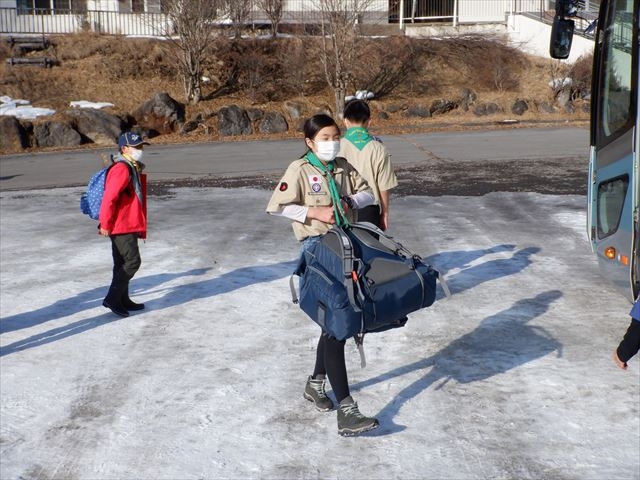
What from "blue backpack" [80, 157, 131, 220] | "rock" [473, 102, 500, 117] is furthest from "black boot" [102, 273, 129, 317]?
"rock" [473, 102, 500, 117]

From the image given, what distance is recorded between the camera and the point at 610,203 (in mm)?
7023

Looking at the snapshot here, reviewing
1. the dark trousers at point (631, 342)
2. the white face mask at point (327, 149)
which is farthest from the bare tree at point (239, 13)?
the dark trousers at point (631, 342)

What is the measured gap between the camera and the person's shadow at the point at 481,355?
5555 mm

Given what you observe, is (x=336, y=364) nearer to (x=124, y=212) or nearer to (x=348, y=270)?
(x=348, y=270)

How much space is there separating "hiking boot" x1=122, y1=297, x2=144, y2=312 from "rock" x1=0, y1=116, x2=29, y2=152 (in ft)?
59.5

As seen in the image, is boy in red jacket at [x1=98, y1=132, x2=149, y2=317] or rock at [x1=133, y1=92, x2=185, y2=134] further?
rock at [x1=133, y1=92, x2=185, y2=134]

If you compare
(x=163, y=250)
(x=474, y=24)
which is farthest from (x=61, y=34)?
(x=163, y=250)

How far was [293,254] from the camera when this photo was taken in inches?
376

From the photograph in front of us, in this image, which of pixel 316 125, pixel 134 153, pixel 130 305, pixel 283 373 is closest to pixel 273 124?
pixel 130 305

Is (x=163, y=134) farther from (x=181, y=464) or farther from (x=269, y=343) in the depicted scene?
(x=181, y=464)

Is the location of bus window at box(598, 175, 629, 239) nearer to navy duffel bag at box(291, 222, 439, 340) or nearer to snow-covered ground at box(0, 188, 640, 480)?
snow-covered ground at box(0, 188, 640, 480)

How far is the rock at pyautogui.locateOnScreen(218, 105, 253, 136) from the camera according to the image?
2655cm

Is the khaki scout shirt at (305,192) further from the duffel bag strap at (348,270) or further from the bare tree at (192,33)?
the bare tree at (192,33)

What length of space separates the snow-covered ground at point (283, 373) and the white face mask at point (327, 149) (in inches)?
62.4
